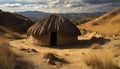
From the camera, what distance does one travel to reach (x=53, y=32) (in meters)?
25.2

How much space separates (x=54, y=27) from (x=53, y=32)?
63cm

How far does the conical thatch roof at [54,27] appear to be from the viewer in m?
24.5

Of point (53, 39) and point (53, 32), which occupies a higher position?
point (53, 32)

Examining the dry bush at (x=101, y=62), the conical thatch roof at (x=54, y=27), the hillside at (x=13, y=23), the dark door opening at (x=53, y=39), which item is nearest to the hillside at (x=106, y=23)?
the hillside at (x=13, y=23)

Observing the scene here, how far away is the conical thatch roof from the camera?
24.5 m

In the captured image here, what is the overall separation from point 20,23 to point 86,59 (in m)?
31.7

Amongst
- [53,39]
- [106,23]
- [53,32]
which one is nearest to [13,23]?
[53,32]

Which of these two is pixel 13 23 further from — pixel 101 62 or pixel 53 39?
pixel 101 62

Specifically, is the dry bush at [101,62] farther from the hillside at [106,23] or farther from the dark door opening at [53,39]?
the hillside at [106,23]

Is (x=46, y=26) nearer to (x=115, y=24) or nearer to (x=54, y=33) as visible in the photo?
(x=54, y=33)

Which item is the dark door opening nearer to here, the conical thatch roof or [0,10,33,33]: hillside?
the conical thatch roof

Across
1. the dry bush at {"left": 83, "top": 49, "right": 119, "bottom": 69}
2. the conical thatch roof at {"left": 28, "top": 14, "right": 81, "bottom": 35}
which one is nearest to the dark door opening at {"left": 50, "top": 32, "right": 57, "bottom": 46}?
the conical thatch roof at {"left": 28, "top": 14, "right": 81, "bottom": 35}

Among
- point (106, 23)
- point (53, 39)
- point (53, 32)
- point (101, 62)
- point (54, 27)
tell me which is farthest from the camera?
point (106, 23)

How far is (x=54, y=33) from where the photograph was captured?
2527 cm
